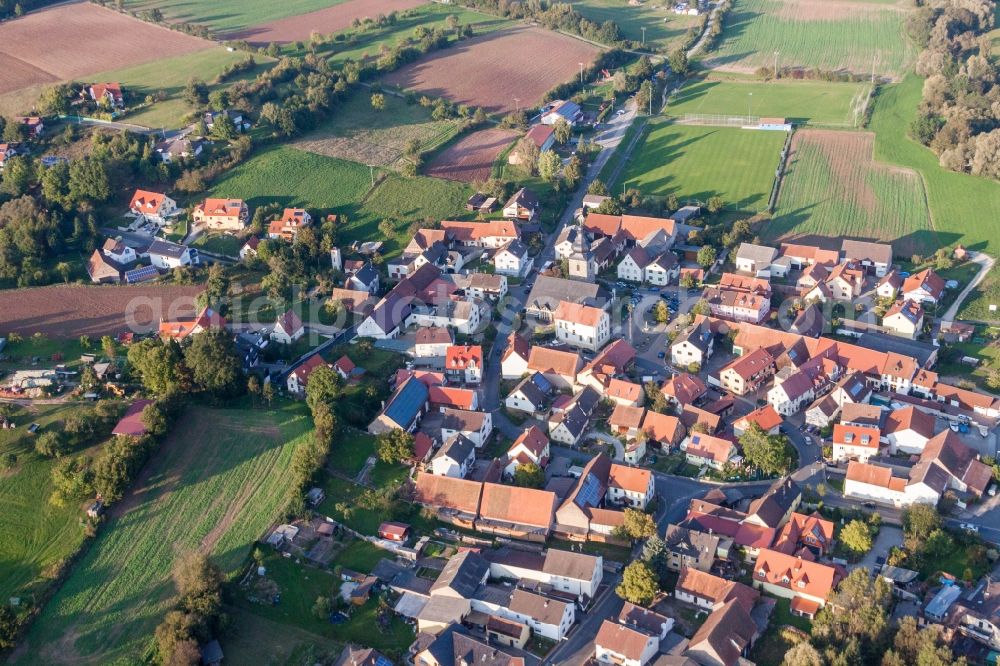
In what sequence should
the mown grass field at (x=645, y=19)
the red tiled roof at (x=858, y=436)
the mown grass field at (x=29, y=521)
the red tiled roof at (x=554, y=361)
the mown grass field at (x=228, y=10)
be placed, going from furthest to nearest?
the mown grass field at (x=645, y=19) < the mown grass field at (x=228, y=10) < the red tiled roof at (x=554, y=361) < the red tiled roof at (x=858, y=436) < the mown grass field at (x=29, y=521)

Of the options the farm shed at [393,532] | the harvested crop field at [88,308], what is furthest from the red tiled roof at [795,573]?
the harvested crop field at [88,308]

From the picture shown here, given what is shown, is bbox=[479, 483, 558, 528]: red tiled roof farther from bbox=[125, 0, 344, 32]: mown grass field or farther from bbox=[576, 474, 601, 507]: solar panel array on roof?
bbox=[125, 0, 344, 32]: mown grass field

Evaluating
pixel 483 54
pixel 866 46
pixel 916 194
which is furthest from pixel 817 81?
pixel 483 54

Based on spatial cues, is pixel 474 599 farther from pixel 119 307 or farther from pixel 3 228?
pixel 3 228

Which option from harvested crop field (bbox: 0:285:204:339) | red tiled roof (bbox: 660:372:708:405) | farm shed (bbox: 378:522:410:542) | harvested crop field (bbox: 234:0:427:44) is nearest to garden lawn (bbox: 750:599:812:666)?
red tiled roof (bbox: 660:372:708:405)

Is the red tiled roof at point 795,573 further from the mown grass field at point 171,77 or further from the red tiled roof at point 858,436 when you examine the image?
the mown grass field at point 171,77
